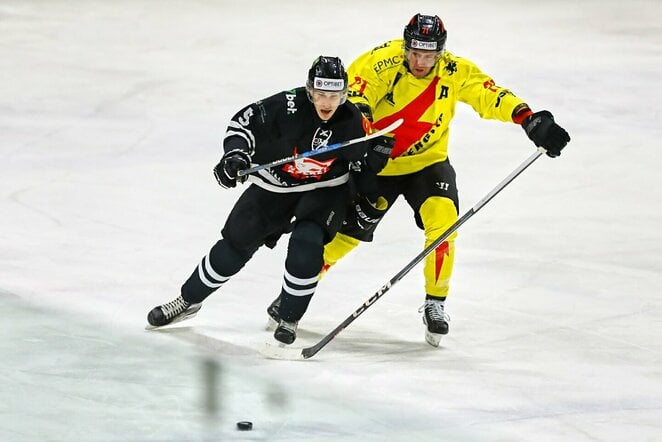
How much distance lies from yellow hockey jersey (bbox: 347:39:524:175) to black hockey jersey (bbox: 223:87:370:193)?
28cm

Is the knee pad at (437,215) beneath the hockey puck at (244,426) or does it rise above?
above

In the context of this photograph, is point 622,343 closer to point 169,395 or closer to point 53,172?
point 169,395

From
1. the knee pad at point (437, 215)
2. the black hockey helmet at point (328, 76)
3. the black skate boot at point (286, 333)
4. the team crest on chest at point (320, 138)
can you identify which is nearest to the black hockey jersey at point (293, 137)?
the team crest on chest at point (320, 138)

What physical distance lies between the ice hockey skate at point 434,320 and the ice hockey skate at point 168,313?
845 millimetres

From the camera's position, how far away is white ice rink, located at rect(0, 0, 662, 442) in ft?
12.8

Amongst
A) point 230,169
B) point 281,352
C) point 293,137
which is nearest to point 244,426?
point 281,352

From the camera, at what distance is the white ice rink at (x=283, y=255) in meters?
3.92

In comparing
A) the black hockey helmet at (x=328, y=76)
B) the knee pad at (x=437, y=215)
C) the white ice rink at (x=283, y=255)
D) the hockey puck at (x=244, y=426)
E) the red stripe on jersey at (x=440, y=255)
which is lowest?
the white ice rink at (x=283, y=255)

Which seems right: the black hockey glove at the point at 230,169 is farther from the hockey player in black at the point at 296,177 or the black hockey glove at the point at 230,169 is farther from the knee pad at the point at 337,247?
the knee pad at the point at 337,247

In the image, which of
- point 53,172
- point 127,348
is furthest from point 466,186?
point 127,348

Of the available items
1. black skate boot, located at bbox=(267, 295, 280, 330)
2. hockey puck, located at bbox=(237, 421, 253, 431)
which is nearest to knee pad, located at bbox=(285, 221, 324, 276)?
black skate boot, located at bbox=(267, 295, 280, 330)

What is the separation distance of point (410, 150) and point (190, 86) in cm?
344

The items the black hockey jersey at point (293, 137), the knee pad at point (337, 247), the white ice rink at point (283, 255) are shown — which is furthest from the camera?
the knee pad at point (337, 247)

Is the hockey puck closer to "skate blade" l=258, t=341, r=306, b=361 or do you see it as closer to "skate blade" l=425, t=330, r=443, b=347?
"skate blade" l=258, t=341, r=306, b=361
